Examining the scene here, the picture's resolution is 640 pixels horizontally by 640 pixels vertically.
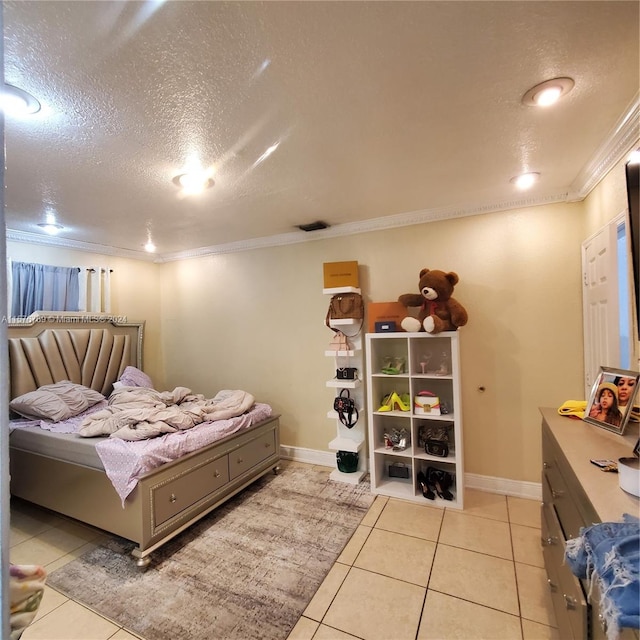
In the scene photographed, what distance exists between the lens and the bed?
2086mm

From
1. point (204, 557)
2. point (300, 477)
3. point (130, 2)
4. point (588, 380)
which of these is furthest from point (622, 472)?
point (300, 477)

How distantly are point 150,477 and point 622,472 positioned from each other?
88.9 inches

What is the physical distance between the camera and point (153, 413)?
98.6 inches

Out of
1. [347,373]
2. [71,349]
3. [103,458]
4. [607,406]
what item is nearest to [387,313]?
[347,373]

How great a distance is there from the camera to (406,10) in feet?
3.43

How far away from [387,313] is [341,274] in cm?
57

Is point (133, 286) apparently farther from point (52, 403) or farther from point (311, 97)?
point (311, 97)

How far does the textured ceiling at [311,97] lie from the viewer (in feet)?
3.52

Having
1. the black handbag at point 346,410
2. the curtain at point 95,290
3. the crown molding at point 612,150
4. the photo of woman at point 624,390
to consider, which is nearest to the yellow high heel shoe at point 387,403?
the black handbag at point 346,410

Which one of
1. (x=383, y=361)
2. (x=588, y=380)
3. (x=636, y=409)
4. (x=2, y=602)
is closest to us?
(x=2, y=602)

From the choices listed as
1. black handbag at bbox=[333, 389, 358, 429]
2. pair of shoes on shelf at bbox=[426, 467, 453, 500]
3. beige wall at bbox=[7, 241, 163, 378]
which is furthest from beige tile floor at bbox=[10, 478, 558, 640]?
beige wall at bbox=[7, 241, 163, 378]

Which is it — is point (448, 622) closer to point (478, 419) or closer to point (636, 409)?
point (636, 409)

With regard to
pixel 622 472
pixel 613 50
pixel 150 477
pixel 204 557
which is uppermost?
pixel 613 50

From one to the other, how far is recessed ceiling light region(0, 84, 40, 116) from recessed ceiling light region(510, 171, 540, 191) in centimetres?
265
